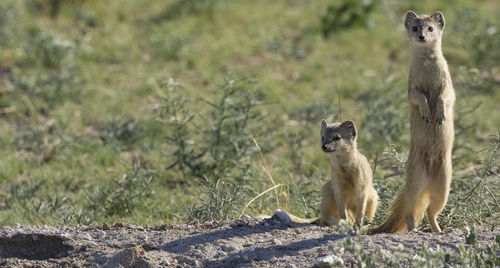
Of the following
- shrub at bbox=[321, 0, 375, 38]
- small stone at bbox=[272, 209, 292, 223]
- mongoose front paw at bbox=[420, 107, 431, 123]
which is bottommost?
small stone at bbox=[272, 209, 292, 223]

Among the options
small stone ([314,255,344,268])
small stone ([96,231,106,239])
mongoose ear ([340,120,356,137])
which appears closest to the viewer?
small stone ([314,255,344,268])

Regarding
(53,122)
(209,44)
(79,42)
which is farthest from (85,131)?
(209,44)

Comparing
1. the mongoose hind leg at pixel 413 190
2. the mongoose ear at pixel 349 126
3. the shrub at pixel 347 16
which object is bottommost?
the mongoose hind leg at pixel 413 190

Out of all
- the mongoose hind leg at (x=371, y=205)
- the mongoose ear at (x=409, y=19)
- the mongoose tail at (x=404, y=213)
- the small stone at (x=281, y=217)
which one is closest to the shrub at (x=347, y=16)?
the mongoose ear at (x=409, y=19)

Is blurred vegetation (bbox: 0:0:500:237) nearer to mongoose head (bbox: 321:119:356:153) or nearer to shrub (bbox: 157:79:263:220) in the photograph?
shrub (bbox: 157:79:263:220)

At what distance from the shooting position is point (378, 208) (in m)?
5.29

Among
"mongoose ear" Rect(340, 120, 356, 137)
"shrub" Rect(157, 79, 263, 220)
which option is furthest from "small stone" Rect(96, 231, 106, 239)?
"shrub" Rect(157, 79, 263, 220)

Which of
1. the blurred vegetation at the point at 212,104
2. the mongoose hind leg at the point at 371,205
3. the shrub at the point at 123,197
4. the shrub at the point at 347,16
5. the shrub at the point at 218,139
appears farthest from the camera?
the shrub at the point at 347,16

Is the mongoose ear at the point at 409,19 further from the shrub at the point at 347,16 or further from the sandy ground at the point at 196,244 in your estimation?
the shrub at the point at 347,16

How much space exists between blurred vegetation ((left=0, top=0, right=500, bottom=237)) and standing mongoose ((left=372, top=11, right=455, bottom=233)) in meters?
0.42

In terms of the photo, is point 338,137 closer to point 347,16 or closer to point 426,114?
point 426,114

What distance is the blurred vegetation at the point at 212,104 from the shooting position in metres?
5.94

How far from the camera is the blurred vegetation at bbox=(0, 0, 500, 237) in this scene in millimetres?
5941

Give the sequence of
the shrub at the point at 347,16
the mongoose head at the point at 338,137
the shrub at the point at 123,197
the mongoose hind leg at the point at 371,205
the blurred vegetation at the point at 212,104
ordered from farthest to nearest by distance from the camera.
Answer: the shrub at the point at 347,16
the shrub at the point at 123,197
the blurred vegetation at the point at 212,104
the mongoose hind leg at the point at 371,205
the mongoose head at the point at 338,137
